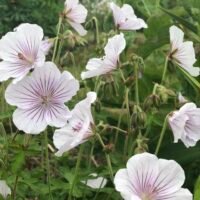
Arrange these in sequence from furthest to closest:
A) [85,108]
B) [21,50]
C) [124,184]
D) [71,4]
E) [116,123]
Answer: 1. [116,123]
2. [71,4]
3. [21,50]
4. [85,108]
5. [124,184]

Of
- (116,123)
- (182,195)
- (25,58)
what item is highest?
(25,58)

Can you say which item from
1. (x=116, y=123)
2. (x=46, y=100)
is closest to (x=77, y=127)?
(x=46, y=100)

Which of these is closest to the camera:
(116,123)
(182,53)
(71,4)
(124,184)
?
(124,184)

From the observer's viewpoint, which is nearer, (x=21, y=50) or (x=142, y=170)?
(x=142, y=170)

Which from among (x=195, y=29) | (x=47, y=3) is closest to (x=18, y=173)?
(x=195, y=29)

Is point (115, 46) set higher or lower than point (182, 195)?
higher

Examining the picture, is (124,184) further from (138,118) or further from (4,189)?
(4,189)

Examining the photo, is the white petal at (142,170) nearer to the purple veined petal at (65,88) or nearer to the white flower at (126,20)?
the purple veined petal at (65,88)

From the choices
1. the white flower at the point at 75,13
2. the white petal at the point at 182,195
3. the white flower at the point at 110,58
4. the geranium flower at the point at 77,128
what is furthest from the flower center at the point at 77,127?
the white flower at the point at 75,13
